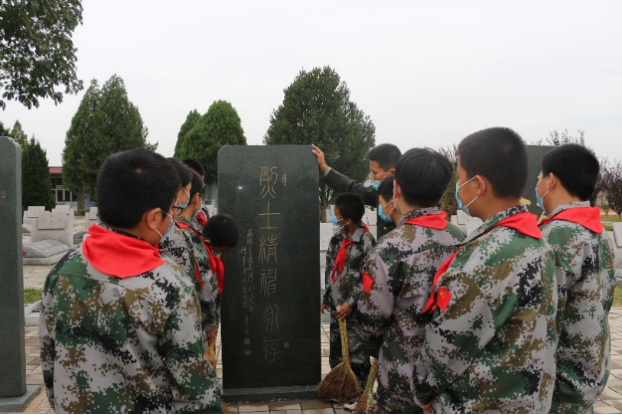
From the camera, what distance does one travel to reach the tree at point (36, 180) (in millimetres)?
24484

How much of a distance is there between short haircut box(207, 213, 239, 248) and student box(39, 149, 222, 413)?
6.13ft

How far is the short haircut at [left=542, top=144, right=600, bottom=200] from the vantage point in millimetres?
2322

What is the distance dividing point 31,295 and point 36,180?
1931 cm

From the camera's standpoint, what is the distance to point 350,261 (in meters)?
3.75

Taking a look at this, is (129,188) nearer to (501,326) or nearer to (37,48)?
(501,326)

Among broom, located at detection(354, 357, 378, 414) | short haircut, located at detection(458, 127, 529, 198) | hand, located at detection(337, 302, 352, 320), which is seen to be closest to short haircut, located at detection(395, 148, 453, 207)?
short haircut, located at detection(458, 127, 529, 198)

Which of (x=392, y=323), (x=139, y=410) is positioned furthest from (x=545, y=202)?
(x=139, y=410)

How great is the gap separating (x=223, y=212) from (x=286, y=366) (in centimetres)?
134

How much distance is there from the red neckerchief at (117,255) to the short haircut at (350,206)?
233cm

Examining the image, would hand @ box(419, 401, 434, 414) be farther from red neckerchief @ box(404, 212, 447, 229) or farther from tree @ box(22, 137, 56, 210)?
tree @ box(22, 137, 56, 210)

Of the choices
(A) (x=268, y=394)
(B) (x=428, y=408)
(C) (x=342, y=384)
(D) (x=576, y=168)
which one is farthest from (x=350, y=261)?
(B) (x=428, y=408)

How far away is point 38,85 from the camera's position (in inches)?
453

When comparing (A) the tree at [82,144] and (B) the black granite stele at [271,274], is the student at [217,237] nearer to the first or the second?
(B) the black granite stele at [271,274]

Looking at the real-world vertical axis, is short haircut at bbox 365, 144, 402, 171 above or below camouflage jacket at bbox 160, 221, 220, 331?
above
